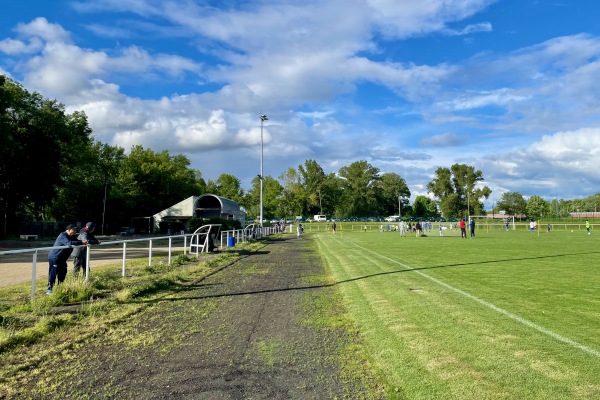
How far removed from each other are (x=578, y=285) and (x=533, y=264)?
534 cm

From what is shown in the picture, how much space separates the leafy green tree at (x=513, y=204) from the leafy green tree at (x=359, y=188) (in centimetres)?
4650

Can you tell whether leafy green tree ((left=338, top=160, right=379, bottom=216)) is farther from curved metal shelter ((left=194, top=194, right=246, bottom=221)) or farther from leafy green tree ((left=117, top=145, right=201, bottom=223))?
curved metal shelter ((left=194, top=194, right=246, bottom=221))

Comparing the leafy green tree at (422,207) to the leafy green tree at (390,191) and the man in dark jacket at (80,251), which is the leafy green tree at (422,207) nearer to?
the leafy green tree at (390,191)

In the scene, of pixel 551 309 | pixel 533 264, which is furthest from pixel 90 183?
pixel 551 309

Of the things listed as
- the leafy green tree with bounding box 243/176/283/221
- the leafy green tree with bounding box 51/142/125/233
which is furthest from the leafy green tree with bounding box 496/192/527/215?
the leafy green tree with bounding box 51/142/125/233

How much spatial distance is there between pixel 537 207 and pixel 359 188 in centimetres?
7310

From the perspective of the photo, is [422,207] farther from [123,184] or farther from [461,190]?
[123,184]


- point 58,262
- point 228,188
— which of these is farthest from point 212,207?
point 228,188

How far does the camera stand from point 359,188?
142 m

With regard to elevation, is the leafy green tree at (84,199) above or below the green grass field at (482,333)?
above

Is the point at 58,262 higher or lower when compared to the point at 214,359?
higher

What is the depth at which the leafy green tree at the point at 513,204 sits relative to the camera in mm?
150575

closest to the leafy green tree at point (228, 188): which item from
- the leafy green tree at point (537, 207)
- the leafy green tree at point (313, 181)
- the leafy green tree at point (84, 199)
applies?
the leafy green tree at point (313, 181)

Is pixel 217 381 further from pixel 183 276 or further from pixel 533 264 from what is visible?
pixel 533 264
